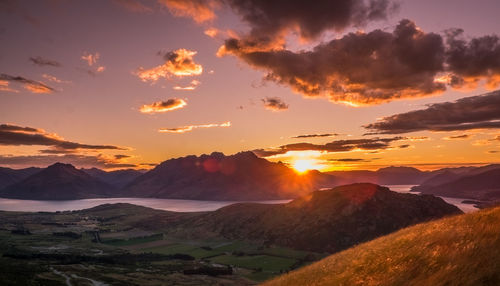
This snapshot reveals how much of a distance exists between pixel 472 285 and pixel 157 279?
159 metres

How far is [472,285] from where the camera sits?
1024cm

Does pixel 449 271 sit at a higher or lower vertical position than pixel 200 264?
higher

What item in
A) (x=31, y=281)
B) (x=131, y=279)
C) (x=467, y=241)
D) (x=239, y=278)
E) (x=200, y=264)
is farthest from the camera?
(x=200, y=264)

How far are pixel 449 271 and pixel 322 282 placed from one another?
9237 millimetres

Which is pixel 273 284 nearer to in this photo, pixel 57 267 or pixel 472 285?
pixel 472 285

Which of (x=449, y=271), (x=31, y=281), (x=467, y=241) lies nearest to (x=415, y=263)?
(x=467, y=241)

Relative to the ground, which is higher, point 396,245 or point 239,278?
point 396,245

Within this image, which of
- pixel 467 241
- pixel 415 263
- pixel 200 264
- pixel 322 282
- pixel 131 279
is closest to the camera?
pixel 467 241

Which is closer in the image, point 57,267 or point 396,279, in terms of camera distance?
point 396,279

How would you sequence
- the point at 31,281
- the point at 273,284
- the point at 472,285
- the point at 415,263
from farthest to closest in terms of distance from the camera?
1. the point at 31,281
2. the point at 273,284
3. the point at 415,263
4. the point at 472,285

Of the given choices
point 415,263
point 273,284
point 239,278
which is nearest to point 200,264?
point 239,278

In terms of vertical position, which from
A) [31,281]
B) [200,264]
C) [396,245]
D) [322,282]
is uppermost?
[396,245]

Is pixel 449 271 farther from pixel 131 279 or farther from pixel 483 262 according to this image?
pixel 131 279

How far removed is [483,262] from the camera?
11.1 m
